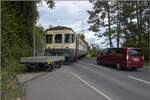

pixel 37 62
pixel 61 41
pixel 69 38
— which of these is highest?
pixel 69 38

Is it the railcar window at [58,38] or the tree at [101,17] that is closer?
the railcar window at [58,38]

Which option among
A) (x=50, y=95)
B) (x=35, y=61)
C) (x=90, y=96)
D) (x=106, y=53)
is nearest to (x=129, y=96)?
(x=90, y=96)

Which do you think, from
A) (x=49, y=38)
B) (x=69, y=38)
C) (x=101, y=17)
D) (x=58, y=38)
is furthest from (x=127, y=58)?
(x=101, y=17)

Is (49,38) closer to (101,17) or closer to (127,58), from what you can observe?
(127,58)

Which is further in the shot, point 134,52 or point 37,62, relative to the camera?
point 134,52

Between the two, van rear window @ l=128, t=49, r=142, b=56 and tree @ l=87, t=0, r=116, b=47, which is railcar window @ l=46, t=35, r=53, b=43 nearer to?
van rear window @ l=128, t=49, r=142, b=56

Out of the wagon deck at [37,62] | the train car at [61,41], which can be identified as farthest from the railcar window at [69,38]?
the wagon deck at [37,62]

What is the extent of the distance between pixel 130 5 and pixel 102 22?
14.8 metres

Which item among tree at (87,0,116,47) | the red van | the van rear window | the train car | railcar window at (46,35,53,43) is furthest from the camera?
tree at (87,0,116,47)

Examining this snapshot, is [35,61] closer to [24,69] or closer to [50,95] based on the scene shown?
[24,69]

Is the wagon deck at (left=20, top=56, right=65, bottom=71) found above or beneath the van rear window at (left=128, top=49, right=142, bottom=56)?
beneath

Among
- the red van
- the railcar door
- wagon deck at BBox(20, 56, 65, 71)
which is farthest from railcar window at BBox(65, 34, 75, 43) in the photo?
wagon deck at BBox(20, 56, 65, 71)

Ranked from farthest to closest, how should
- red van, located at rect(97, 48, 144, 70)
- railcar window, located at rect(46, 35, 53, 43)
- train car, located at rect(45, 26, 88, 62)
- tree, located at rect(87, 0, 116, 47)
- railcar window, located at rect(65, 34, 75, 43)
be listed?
tree, located at rect(87, 0, 116, 47), railcar window, located at rect(46, 35, 53, 43), railcar window, located at rect(65, 34, 75, 43), train car, located at rect(45, 26, 88, 62), red van, located at rect(97, 48, 144, 70)

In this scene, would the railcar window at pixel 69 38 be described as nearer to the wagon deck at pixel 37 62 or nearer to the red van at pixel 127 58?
the red van at pixel 127 58
